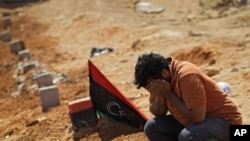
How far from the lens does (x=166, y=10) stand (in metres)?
15.1

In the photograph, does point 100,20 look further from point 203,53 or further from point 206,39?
point 203,53

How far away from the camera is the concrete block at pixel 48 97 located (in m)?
6.60

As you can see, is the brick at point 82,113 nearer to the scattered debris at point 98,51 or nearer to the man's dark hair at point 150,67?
the man's dark hair at point 150,67

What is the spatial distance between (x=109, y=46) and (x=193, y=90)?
8.04 m

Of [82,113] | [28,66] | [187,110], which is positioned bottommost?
[28,66]

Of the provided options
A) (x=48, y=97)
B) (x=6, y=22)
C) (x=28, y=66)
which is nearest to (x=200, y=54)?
(x=48, y=97)

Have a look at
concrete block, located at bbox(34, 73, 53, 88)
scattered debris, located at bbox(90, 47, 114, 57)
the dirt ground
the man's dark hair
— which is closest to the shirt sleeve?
the man's dark hair

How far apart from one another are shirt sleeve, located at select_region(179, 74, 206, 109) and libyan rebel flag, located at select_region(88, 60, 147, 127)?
173 cm

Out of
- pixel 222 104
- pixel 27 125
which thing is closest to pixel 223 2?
pixel 27 125

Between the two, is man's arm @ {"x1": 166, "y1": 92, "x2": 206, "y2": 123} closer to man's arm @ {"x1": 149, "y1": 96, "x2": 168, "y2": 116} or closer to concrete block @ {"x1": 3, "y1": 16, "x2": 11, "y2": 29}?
man's arm @ {"x1": 149, "y1": 96, "x2": 168, "y2": 116}

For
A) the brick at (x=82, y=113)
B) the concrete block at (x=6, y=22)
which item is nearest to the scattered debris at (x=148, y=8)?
the concrete block at (x=6, y=22)

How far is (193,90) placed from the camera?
3.23 m

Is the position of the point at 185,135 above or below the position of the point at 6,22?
above

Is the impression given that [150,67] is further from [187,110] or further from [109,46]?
[109,46]
